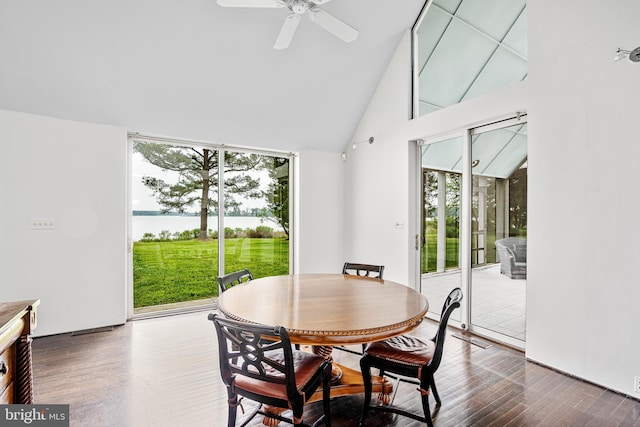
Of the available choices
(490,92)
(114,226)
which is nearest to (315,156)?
(490,92)

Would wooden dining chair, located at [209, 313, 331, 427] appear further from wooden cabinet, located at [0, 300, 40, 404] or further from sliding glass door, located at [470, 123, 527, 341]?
sliding glass door, located at [470, 123, 527, 341]

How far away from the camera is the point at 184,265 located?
14.9 feet

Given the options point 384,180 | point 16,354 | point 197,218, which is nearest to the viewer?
point 16,354

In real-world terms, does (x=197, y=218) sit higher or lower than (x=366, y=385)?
higher

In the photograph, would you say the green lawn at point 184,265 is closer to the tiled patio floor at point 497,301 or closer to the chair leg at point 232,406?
the tiled patio floor at point 497,301

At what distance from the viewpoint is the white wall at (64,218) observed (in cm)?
326

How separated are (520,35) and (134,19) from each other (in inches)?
154

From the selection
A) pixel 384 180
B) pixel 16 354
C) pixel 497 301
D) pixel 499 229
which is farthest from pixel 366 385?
pixel 384 180

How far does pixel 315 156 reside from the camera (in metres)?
5.30

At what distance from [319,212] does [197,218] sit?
1971 millimetres

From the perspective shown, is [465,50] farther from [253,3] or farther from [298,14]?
[253,3]

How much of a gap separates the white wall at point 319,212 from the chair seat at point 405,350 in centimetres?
306

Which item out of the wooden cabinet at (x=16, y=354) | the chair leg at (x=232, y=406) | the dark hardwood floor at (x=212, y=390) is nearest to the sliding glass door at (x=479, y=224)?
the dark hardwood floor at (x=212, y=390)

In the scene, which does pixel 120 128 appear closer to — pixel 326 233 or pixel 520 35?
pixel 326 233
